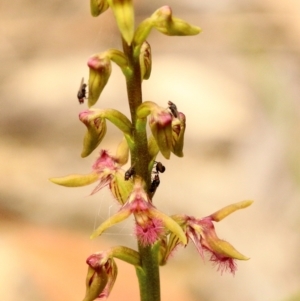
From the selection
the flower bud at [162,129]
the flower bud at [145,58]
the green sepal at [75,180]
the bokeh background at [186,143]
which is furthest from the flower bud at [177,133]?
the bokeh background at [186,143]

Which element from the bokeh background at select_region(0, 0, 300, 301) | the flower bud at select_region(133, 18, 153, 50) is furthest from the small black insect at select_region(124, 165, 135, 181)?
the bokeh background at select_region(0, 0, 300, 301)

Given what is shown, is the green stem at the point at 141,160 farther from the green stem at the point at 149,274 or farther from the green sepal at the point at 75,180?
the green sepal at the point at 75,180

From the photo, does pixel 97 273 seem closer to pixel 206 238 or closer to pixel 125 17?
pixel 206 238

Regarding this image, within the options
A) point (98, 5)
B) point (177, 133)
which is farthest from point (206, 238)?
point (98, 5)

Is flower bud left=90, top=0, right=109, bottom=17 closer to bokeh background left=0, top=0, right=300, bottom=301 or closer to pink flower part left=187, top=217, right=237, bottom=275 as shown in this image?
pink flower part left=187, top=217, right=237, bottom=275

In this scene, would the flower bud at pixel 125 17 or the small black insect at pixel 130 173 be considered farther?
the small black insect at pixel 130 173
